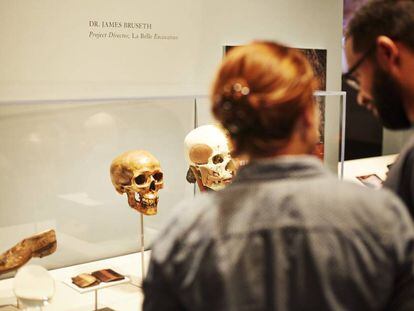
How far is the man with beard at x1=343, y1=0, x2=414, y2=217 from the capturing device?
1.68 meters

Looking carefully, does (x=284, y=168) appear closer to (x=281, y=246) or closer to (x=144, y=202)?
(x=281, y=246)

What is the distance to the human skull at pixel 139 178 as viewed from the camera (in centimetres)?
314

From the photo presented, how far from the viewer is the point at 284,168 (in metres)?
1.35

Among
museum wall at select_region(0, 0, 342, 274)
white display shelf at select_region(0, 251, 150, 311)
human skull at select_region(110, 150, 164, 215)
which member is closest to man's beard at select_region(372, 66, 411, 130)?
human skull at select_region(110, 150, 164, 215)

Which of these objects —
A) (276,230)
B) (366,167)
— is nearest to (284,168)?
(276,230)

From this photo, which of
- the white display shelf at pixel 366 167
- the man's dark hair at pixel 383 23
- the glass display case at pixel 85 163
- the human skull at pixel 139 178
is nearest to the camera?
the man's dark hair at pixel 383 23

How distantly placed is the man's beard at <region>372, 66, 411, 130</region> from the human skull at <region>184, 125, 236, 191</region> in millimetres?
1570

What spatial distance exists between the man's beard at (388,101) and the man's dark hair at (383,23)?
0.08 metres

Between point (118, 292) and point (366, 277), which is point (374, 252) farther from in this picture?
point (118, 292)

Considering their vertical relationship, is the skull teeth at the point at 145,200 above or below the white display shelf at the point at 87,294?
above

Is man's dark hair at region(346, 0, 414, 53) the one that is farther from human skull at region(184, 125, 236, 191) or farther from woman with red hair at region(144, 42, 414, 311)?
human skull at region(184, 125, 236, 191)

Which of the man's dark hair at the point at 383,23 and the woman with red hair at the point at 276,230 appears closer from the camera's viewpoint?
the woman with red hair at the point at 276,230

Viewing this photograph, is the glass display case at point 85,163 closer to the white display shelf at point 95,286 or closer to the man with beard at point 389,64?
the white display shelf at point 95,286

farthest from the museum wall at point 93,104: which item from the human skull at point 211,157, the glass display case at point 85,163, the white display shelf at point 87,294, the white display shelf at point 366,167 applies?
the white display shelf at point 366,167
